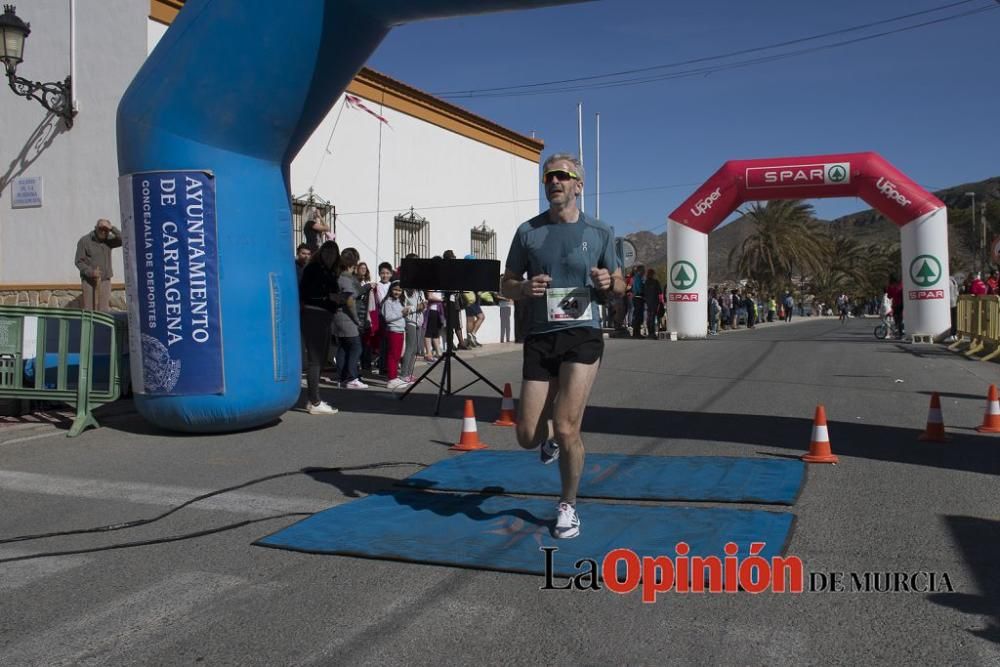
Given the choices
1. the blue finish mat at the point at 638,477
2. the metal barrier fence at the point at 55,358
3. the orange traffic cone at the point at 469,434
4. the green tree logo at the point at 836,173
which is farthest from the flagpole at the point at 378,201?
the blue finish mat at the point at 638,477

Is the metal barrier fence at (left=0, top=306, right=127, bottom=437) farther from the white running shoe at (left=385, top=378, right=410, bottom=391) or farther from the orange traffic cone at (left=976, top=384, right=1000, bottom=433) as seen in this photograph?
the orange traffic cone at (left=976, top=384, right=1000, bottom=433)

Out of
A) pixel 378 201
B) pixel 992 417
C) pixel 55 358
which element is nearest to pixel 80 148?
pixel 378 201

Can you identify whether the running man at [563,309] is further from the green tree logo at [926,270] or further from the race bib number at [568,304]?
the green tree logo at [926,270]

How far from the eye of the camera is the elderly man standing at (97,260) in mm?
11344

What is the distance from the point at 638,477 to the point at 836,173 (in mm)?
18373

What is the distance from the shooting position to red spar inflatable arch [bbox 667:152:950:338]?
2141 cm

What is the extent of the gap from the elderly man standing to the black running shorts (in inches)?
327

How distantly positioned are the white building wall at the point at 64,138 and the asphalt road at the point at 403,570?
6711 millimetres

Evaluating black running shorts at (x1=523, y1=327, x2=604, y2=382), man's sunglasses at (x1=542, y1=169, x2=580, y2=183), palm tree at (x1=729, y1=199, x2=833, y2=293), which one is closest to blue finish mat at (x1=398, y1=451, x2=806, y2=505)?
black running shorts at (x1=523, y1=327, x2=604, y2=382)

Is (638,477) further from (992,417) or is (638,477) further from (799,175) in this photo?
(799,175)

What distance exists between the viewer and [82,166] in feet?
45.9

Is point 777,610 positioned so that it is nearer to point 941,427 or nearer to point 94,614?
point 94,614

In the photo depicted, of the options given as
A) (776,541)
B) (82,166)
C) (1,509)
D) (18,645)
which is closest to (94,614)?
(18,645)

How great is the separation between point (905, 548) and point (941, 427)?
3.49 meters
